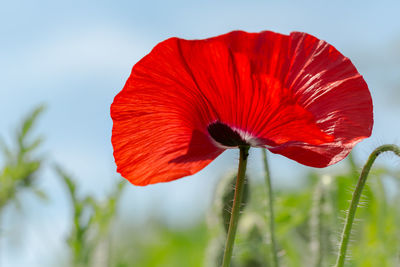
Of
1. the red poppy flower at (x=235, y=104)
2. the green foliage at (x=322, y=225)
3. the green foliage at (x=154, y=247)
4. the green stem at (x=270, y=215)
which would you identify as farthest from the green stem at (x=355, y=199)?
the green foliage at (x=154, y=247)

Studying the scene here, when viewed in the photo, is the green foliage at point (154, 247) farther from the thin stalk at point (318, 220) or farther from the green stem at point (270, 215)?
the green stem at point (270, 215)

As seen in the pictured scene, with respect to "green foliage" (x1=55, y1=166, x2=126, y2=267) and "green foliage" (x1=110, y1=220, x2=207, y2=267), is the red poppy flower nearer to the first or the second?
"green foliage" (x1=55, y1=166, x2=126, y2=267)

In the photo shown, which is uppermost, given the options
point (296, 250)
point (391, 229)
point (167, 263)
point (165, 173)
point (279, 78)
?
point (279, 78)

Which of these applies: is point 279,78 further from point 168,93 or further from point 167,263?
point 167,263

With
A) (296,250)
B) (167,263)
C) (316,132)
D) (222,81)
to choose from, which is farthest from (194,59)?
(167,263)

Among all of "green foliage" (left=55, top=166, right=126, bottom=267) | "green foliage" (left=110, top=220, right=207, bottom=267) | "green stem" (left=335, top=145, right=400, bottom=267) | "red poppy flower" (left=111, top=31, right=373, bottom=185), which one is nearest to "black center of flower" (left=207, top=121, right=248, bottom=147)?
"red poppy flower" (left=111, top=31, right=373, bottom=185)

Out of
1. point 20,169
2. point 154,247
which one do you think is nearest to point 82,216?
point 20,169

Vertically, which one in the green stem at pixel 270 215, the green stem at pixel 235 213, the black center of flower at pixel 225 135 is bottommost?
the green stem at pixel 270 215

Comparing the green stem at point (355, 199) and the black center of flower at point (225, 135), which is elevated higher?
the black center of flower at point (225, 135)
